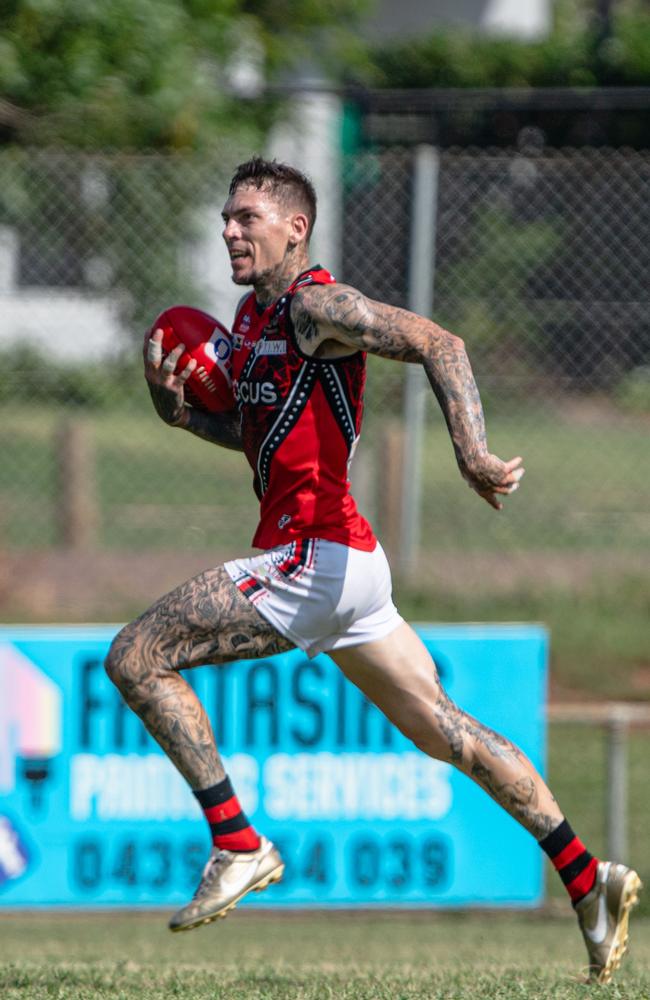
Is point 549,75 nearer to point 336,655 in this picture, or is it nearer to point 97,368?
point 97,368

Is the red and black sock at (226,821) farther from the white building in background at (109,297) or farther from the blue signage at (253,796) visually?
the white building in background at (109,297)

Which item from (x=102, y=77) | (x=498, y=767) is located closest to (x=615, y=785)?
(x=498, y=767)

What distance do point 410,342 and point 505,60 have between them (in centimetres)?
2096

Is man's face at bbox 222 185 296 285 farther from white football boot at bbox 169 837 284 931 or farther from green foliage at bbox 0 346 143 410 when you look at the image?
green foliage at bbox 0 346 143 410

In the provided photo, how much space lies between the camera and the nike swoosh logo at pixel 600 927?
5.06 meters

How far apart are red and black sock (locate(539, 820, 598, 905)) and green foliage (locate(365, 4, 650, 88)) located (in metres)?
19.6

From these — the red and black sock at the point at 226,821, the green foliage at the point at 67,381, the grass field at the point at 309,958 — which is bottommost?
the grass field at the point at 309,958

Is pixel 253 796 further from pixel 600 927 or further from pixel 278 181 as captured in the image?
pixel 278 181

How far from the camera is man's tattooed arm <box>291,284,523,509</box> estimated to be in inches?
170

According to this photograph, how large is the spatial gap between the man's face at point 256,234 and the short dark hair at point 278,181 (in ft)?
0.09

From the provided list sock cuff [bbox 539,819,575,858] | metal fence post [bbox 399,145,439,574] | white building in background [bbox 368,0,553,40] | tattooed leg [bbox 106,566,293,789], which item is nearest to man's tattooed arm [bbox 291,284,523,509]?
tattooed leg [bbox 106,566,293,789]

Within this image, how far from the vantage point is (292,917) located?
300 inches

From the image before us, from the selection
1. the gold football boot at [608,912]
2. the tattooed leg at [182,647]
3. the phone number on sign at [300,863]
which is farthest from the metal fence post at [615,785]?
the tattooed leg at [182,647]

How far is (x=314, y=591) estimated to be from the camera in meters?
4.69
